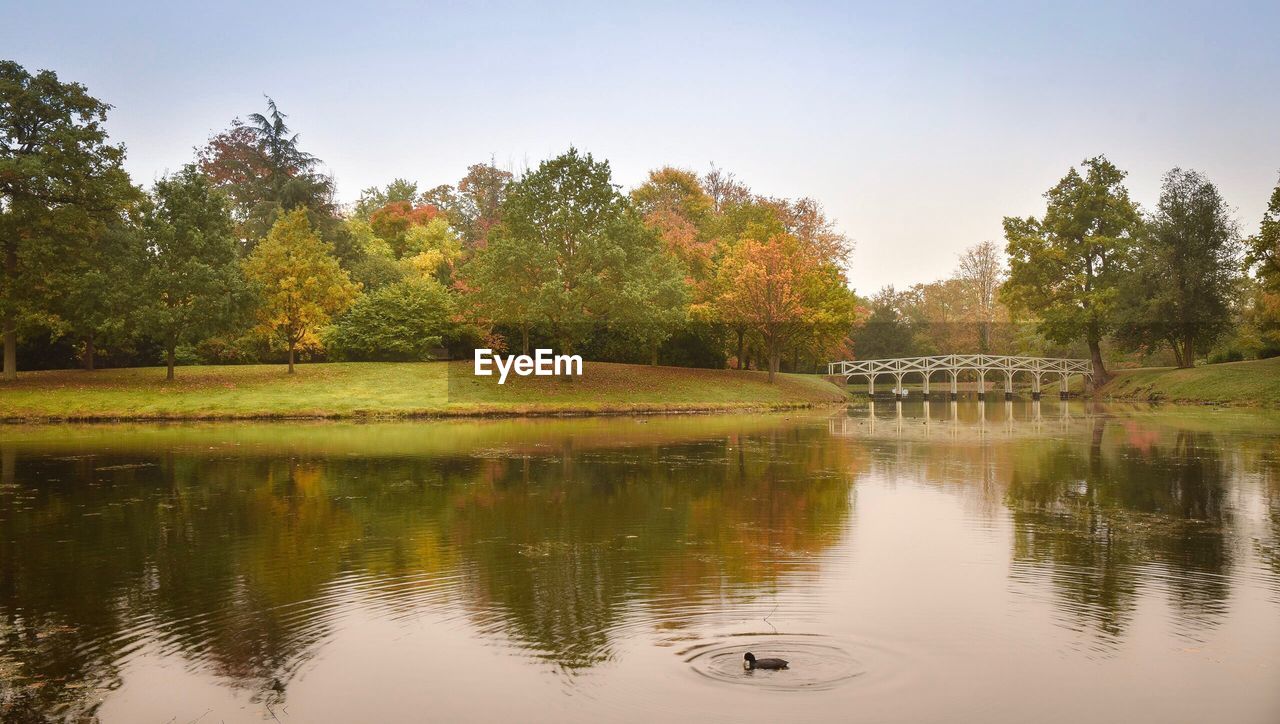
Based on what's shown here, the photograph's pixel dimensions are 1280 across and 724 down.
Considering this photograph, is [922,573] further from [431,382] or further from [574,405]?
[431,382]

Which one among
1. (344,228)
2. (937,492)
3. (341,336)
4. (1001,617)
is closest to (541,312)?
(341,336)

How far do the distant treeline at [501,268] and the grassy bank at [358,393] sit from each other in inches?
86.1

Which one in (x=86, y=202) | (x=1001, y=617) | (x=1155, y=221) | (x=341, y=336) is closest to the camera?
(x=1001, y=617)

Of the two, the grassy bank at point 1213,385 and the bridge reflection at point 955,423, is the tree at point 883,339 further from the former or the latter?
the bridge reflection at point 955,423

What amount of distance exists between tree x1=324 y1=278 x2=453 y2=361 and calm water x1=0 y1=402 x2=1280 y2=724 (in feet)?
107

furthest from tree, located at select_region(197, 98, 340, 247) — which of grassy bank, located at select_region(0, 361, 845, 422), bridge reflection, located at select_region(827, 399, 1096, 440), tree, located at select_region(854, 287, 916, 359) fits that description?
Result: tree, located at select_region(854, 287, 916, 359)

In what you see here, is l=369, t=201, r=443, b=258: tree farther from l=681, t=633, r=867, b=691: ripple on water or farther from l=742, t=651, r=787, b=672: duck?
l=742, t=651, r=787, b=672: duck

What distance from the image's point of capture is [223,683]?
700 cm

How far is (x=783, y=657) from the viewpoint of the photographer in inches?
294

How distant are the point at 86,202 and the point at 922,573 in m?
42.9

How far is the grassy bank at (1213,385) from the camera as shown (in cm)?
4978

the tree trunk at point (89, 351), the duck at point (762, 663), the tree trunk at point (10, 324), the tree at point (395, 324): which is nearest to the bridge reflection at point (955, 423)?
the tree at point (395, 324)

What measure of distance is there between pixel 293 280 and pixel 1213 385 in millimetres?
49553

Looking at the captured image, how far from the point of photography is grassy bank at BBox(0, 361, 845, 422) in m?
37.4
